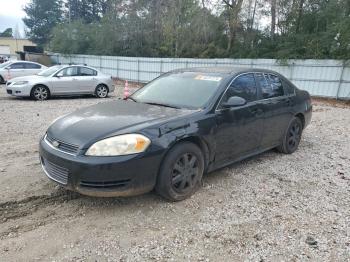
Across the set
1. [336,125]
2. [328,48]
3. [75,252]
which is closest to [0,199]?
[75,252]

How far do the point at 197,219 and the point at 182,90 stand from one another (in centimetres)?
190

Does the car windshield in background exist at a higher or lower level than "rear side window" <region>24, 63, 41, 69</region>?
higher

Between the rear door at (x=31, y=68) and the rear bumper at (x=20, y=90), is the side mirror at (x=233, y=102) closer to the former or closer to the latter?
the rear bumper at (x=20, y=90)

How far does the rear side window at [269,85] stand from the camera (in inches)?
204

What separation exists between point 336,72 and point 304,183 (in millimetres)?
11662

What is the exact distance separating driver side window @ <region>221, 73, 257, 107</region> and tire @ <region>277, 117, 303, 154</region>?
1303 millimetres

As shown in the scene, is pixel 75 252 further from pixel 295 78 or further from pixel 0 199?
pixel 295 78

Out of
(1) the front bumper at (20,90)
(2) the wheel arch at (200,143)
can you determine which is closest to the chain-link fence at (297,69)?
(1) the front bumper at (20,90)

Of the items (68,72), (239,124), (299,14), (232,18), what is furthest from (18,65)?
(299,14)

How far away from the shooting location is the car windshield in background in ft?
14.2

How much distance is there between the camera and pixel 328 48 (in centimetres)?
1552

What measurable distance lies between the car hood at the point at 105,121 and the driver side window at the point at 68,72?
892cm

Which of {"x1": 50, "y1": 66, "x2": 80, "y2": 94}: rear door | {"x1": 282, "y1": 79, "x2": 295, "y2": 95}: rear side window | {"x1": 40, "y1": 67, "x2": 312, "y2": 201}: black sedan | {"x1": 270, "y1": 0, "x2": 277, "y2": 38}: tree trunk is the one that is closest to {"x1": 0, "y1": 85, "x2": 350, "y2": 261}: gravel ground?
{"x1": 40, "y1": 67, "x2": 312, "y2": 201}: black sedan

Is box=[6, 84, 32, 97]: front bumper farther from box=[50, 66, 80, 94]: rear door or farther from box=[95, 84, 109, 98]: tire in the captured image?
box=[95, 84, 109, 98]: tire
